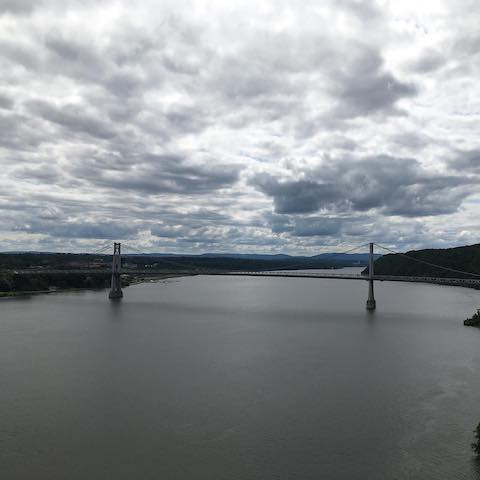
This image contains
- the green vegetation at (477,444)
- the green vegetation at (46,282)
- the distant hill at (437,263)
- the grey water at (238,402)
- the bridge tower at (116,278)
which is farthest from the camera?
the distant hill at (437,263)

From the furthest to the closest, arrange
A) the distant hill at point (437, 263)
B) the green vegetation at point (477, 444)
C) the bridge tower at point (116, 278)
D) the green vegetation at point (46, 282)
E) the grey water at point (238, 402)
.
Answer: the distant hill at point (437, 263) < the green vegetation at point (46, 282) < the bridge tower at point (116, 278) < the green vegetation at point (477, 444) < the grey water at point (238, 402)

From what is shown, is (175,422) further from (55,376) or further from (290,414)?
(55,376)

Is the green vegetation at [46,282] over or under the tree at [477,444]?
over

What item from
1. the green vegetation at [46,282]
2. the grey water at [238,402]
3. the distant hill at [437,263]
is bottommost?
the grey water at [238,402]

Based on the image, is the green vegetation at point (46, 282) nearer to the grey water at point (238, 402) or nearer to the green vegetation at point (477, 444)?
the grey water at point (238, 402)

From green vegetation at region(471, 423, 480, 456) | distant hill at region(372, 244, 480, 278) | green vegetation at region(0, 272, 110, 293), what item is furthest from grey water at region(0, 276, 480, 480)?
distant hill at region(372, 244, 480, 278)

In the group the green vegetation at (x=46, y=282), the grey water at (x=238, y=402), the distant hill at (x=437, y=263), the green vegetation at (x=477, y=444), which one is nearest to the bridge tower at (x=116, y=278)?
the green vegetation at (x=46, y=282)
